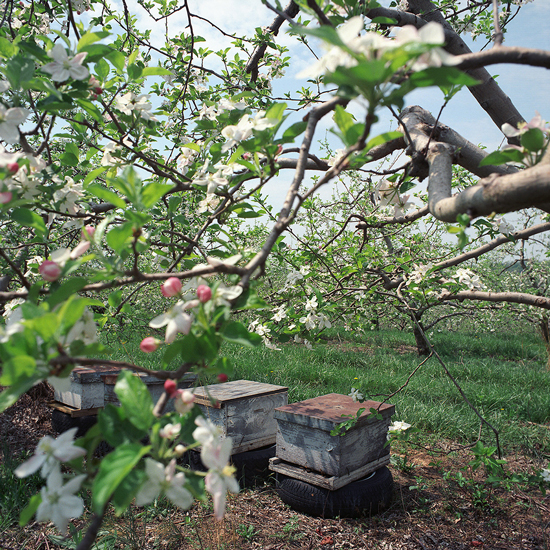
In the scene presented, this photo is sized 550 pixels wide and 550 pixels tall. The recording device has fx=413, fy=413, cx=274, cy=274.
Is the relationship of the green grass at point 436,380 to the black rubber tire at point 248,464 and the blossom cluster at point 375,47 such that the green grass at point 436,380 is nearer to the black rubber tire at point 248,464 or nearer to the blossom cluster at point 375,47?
the black rubber tire at point 248,464

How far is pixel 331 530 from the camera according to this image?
2521 mm

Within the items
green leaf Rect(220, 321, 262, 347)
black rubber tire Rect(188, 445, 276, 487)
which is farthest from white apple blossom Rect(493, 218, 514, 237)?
black rubber tire Rect(188, 445, 276, 487)

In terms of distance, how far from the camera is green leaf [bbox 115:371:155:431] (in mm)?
549

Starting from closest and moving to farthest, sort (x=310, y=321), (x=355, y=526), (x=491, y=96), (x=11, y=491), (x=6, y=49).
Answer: (x=6, y=49), (x=491, y=96), (x=310, y=321), (x=355, y=526), (x=11, y=491)

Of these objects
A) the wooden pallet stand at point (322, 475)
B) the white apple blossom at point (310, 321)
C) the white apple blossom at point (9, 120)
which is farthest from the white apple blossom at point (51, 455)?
the wooden pallet stand at point (322, 475)

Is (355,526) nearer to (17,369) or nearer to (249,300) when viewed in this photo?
(249,300)

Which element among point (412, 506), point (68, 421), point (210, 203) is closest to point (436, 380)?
point (412, 506)

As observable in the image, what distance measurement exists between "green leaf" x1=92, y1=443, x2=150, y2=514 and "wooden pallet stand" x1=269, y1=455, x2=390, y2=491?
240 centimetres

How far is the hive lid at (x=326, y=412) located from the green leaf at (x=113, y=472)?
2144mm

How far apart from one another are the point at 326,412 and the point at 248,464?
30.7 inches

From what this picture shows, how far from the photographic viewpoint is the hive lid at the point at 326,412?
263 cm

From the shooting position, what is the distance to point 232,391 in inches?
131

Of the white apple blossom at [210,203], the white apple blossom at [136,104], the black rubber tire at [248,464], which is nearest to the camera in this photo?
the white apple blossom at [136,104]

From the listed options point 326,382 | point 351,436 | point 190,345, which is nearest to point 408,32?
point 190,345
